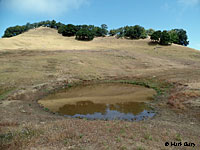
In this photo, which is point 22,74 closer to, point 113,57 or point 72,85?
point 72,85

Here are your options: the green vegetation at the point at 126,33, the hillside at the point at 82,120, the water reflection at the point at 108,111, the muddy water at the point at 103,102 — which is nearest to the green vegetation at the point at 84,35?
the green vegetation at the point at 126,33

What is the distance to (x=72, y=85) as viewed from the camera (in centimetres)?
3061

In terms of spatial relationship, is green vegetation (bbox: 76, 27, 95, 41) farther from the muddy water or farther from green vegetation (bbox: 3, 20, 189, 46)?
the muddy water

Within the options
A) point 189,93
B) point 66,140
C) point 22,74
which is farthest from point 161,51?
point 66,140

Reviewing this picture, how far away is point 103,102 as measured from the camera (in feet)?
70.1

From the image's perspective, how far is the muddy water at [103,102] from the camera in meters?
16.8

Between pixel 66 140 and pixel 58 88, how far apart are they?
69.8 feet

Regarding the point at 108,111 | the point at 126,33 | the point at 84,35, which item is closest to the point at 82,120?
the point at 108,111

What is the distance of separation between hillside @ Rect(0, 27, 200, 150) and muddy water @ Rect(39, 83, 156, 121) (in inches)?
68.6

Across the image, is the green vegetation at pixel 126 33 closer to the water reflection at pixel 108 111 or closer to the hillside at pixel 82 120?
the hillside at pixel 82 120

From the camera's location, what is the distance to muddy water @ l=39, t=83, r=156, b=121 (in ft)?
55.2

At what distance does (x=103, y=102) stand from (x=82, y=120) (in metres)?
8.66

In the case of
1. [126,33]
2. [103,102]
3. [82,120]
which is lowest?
[103,102]

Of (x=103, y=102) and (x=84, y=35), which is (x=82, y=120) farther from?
(x=84, y=35)
